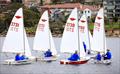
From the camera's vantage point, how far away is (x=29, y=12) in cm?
11081

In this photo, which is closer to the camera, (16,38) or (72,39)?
(16,38)

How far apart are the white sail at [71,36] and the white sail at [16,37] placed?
3384 mm

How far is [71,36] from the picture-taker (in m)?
43.5

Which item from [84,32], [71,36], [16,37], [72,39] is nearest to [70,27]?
[71,36]

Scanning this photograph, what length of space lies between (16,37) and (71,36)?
452cm

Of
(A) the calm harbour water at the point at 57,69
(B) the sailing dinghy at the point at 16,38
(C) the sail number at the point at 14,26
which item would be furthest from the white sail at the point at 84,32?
(C) the sail number at the point at 14,26

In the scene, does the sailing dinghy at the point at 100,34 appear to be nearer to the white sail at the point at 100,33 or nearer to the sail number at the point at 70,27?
the white sail at the point at 100,33

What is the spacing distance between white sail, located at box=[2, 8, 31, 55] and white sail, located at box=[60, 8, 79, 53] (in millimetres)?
3384

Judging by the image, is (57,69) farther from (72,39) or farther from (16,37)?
(16,37)

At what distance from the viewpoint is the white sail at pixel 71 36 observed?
4284 centimetres

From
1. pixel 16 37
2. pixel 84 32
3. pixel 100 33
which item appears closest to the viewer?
pixel 16 37

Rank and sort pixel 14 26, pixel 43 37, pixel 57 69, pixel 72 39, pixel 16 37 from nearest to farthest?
1. pixel 57 69
2. pixel 14 26
3. pixel 16 37
4. pixel 72 39
5. pixel 43 37

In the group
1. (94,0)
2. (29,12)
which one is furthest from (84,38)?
(94,0)

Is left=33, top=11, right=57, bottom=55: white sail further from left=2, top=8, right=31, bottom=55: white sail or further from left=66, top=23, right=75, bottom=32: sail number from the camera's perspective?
left=66, top=23, right=75, bottom=32: sail number
